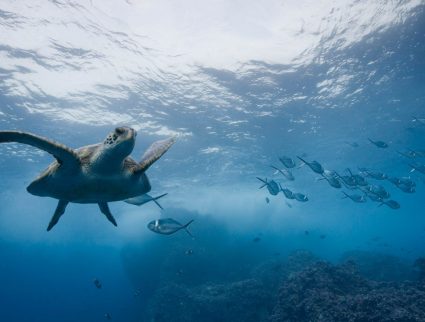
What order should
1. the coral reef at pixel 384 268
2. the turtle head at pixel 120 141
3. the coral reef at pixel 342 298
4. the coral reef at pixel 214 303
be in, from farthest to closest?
the coral reef at pixel 384 268, the coral reef at pixel 214 303, the coral reef at pixel 342 298, the turtle head at pixel 120 141

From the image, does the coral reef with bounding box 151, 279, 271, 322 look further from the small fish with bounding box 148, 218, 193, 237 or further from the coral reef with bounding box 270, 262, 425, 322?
the small fish with bounding box 148, 218, 193, 237

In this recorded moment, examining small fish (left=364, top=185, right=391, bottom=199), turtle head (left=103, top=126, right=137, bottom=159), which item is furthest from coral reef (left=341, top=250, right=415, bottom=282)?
turtle head (left=103, top=126, right=137, bottom=159)

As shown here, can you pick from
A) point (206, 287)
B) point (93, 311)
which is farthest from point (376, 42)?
point (93, 311)

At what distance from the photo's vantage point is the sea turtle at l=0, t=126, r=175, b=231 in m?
3.66

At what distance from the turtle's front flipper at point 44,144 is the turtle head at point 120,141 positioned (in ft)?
1.67

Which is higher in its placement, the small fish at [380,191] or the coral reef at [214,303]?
the small fish at [380,191]

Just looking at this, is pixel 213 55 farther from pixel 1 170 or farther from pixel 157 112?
pixel 1 170

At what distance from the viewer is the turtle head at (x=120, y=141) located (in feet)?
12.0

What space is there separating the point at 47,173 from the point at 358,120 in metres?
22.2

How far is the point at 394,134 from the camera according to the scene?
81.7 feet

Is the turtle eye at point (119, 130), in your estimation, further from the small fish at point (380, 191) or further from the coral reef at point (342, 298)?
the small fish at point (380, 191)

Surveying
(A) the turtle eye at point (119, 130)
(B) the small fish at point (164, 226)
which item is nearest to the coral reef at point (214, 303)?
(B) the small fish at point (164, 226)

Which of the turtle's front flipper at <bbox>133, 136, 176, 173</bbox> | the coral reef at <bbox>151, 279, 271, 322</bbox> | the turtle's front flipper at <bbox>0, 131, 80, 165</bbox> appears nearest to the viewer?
the turtle's front flipper at <bbox>0, 131, 80, 165</bbox>

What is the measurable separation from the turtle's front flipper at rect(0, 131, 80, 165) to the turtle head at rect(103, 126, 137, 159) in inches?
20.0
